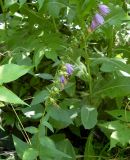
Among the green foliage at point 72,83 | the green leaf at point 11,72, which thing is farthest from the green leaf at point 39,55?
the green leaf at point 11,72

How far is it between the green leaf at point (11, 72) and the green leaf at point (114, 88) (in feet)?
3.05

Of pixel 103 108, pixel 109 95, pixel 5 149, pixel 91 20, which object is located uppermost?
pixel 91 20

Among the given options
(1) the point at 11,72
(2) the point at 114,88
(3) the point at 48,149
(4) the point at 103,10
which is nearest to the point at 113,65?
(2) the point at 114,88

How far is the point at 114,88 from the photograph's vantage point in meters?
1.98

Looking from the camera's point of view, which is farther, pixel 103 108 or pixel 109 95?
pixel 103 108

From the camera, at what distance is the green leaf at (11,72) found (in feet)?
3.57

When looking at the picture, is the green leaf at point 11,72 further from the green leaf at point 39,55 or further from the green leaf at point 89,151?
the green leaf at point 89,151

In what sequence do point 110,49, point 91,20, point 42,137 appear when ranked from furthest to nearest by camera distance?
1. point 110,49
2. point 91,20
3. point 42,137

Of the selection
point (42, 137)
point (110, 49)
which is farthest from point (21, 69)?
point (110, 49)

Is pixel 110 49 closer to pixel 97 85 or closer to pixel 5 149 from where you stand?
pixel 97 85

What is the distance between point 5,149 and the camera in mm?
2066

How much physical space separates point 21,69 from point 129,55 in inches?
51.7

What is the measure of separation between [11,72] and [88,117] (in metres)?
0.80

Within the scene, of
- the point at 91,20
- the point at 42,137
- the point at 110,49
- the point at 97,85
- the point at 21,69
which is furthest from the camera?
the point at 110,49
